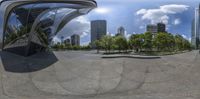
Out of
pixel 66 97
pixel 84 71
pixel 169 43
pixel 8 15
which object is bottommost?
pixel 66 97

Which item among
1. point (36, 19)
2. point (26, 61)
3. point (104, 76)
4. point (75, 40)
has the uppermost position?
point (36, 19)

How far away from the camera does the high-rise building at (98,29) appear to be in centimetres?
176

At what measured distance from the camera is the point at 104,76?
6.48 feet

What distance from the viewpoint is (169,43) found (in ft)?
6.11

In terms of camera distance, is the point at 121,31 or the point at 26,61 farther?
the point at 26,61

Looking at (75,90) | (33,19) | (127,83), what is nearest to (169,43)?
(127,83)

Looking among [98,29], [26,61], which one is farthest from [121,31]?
[26,61]

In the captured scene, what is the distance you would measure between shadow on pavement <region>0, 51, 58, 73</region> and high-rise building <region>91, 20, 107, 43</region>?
38 cm

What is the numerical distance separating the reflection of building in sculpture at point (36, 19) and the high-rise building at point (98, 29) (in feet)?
0.39

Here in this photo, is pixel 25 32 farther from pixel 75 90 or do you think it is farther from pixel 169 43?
pixel 169 43

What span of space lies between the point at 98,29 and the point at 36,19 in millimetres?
476

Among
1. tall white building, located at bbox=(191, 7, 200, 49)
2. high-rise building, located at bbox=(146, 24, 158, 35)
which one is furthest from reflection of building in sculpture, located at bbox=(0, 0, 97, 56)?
tall white building, located at bbox=(191, 7, 200, 49)

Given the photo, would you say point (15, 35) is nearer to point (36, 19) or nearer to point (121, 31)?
point (36, 19)

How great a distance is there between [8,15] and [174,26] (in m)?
1.22
